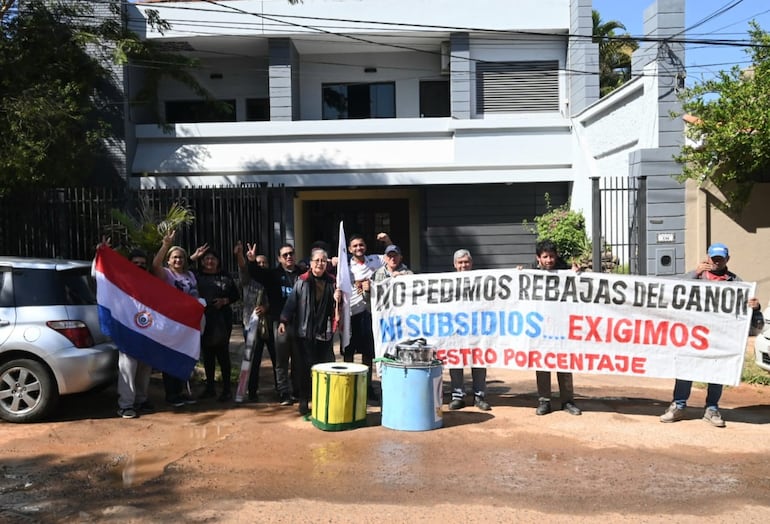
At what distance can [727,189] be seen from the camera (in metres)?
12.1

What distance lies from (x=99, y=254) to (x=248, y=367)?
192cm

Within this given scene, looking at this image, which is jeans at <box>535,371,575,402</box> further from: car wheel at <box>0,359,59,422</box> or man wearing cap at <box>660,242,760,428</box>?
car wheel at <box>0,359,59,422</box>

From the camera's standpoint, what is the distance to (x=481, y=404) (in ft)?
24.3

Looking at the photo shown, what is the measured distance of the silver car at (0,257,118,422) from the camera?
660 cm

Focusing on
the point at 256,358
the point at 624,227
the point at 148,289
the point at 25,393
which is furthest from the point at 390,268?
the point at 624,227

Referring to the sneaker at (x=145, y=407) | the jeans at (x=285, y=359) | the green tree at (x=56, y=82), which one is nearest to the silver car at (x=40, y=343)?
the sneaker at (x=145, y=407)

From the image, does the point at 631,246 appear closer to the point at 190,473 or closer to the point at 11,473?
the point at 190,473

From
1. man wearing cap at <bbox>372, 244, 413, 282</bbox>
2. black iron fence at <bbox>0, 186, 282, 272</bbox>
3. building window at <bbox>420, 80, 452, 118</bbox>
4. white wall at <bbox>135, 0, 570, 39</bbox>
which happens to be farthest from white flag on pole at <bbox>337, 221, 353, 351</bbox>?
building window at <bbox>420, 80, 452, 118</bbox>

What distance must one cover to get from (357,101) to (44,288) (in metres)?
13.2

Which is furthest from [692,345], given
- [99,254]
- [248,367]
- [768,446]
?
[99,254]

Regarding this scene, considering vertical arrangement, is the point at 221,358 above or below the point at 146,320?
below

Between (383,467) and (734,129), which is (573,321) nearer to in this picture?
(383,467)

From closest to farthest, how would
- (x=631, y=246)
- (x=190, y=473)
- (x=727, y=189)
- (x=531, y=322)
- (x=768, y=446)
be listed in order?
(x=190, y=473), (x=768, y=446), (x=531, y=322), (x=727, y=189), (x=631, y=246)

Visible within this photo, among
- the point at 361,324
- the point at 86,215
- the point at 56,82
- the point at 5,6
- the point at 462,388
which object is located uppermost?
the point at 5,6
